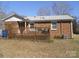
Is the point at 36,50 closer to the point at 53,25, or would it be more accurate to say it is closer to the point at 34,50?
the point at 34,50

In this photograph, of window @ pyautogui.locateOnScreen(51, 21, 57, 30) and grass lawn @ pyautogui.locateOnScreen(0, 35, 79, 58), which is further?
window @ pyautogui.locateOnScreen(51, 21, 57, 30)

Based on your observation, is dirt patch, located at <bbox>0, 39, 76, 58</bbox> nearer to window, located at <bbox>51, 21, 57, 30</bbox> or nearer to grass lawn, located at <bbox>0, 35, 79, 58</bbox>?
grass lawn, located at <bbox>0, 35, 79, 58</bbox>

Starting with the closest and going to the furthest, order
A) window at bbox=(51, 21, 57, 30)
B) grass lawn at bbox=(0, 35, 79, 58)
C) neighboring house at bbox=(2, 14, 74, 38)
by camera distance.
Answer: grass lawn at bbox=(0, 35, 79, 58), neighboring house at bbox=(2, 14, 74, 38), window at bbox=(51, 21, 57, 30)

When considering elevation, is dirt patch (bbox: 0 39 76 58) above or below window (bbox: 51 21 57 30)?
below

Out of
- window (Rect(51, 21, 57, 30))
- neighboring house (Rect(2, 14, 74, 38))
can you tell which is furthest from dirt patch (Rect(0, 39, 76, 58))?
window (Rect(51, 21, 57, 30))

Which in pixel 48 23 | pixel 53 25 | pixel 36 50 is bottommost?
pixel 36 50

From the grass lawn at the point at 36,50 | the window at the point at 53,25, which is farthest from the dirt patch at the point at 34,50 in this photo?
the window at the point at 53,25

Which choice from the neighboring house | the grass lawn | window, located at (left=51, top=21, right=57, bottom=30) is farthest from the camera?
window, located at (left=51, top=21, right=57, bottom=30)

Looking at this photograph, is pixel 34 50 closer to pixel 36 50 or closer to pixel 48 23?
pixel 36 50

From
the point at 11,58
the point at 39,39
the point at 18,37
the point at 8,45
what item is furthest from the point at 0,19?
the point at 11,58

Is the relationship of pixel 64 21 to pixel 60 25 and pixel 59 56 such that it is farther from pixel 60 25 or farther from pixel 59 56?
pixel 59 56

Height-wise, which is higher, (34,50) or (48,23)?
(48,23)

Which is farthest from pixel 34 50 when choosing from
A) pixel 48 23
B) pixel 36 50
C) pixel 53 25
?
pixel 53 25

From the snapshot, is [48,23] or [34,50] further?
[48,23]
